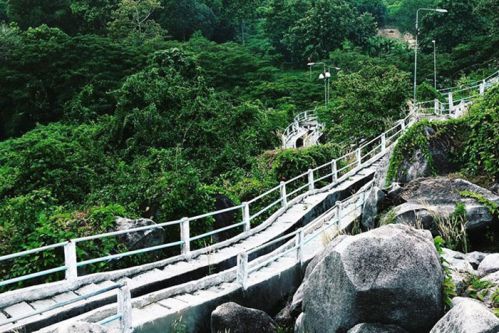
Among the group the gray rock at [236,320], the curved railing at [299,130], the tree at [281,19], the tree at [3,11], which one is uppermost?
the tree at [3,11]

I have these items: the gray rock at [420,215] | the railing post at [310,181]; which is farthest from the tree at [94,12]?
the gray rock at [420,215]

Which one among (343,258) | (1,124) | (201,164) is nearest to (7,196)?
(201,164)

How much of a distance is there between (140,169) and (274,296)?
8.67 metres

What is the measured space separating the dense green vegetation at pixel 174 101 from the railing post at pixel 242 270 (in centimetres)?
321

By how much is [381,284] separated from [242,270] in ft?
10.7

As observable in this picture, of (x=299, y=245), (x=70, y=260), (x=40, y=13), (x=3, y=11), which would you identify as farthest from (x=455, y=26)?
(x=70, y=260)

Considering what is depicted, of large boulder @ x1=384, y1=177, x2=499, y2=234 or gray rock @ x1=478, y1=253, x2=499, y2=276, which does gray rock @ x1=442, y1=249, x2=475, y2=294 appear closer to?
gray rock @ x1=478, y1=253, x2=499, y2=276

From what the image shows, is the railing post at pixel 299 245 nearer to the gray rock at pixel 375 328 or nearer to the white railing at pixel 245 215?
the white railing at pixel 245 215

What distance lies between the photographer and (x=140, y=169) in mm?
18469

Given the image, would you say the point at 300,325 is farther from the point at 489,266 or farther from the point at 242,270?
the point at 489,266

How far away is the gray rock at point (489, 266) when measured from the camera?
9.59 meters

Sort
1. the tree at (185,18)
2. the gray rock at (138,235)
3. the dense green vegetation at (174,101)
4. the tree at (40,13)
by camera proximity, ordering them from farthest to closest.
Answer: the tree at (185,18) → the tree at (40,13) → the dense green vegetation at (174,101) → the gray rock at (138,235)

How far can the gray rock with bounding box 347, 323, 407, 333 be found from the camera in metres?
8.07

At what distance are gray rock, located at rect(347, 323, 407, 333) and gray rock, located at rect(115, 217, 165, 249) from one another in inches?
222
